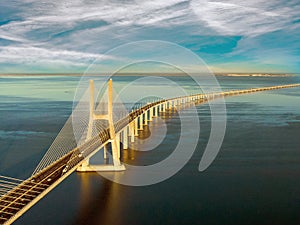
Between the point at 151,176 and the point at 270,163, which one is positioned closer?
the point at 151,176

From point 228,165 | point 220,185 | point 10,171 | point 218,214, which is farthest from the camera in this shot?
point 228,165

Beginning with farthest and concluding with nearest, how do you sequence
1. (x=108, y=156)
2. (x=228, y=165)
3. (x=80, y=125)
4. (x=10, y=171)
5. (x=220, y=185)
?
(x=80, y=125), (x=108, y=156), (x=228, y=165), (x=10, y=171), (x=220, y=185)

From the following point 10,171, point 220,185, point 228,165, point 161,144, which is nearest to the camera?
point 220,185

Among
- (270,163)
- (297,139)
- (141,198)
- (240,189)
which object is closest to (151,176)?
(141,198)

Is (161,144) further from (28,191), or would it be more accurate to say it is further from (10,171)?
(28,191)

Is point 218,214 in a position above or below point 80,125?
below

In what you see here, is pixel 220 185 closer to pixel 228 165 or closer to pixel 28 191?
pixel 228 165

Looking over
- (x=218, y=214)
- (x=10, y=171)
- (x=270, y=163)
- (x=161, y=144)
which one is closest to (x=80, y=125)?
(x=161, y=144)

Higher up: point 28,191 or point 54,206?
point 28,191

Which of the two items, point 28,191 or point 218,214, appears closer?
point 28,191
